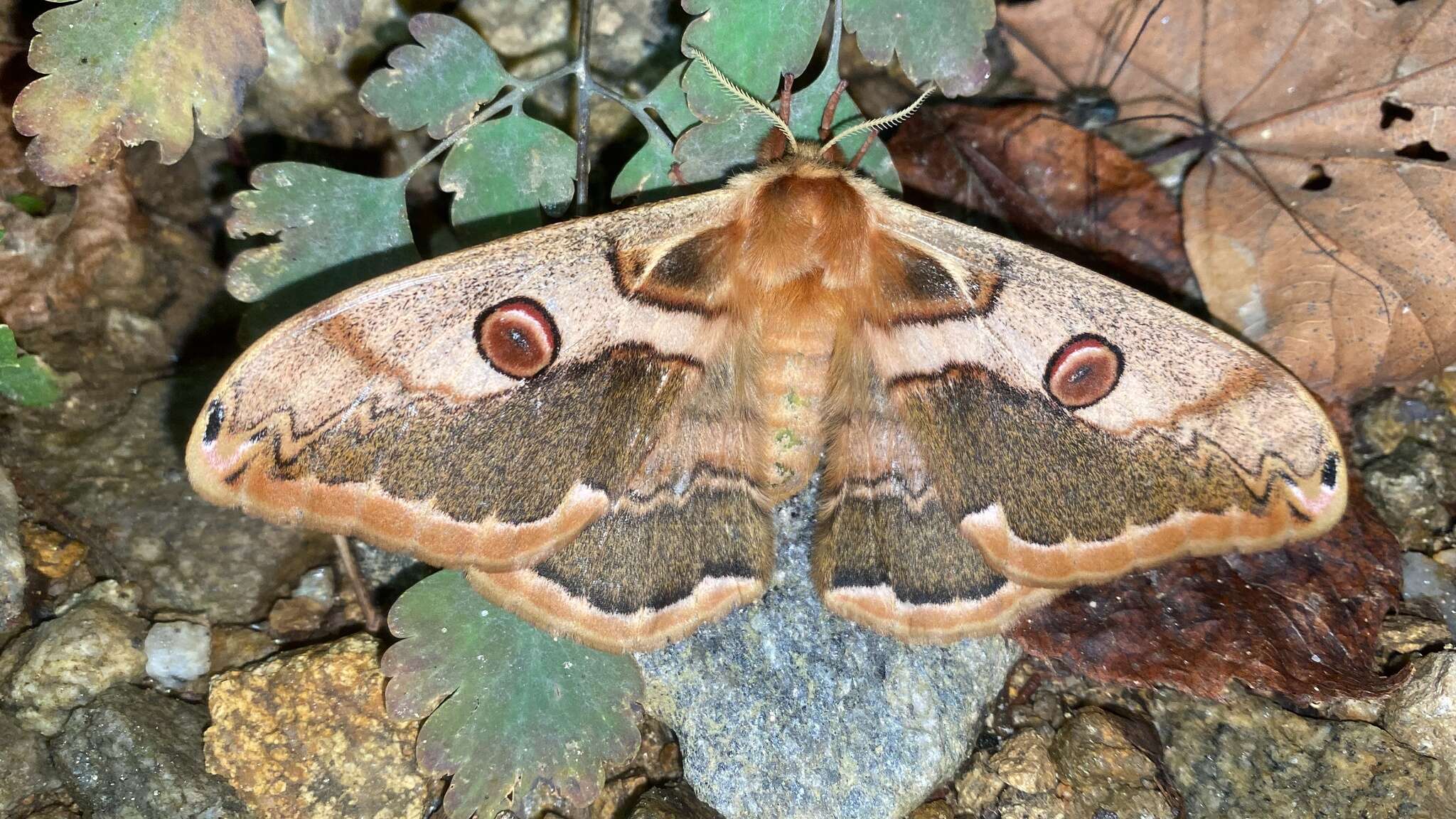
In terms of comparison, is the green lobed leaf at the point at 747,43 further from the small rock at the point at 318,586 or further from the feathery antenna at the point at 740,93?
the small rock at the point at 318,586

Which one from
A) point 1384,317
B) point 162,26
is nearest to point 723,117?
point 162,26

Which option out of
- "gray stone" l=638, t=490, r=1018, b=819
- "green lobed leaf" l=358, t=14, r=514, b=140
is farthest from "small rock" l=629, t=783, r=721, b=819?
"green lobed leaf" l=358, t=14, r=514, b=140

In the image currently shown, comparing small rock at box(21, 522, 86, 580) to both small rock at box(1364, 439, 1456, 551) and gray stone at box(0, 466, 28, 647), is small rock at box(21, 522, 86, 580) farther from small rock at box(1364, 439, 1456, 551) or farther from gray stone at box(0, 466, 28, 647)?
small rock at box(1364, 439, 1456, 551)

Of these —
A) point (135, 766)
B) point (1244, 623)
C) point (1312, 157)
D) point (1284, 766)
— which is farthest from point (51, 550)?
point (1312, 157)

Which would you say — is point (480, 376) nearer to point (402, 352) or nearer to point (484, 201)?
point (402, 352)

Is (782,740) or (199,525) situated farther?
(199,525)

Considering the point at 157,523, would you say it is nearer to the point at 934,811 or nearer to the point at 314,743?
the point at 314,743
